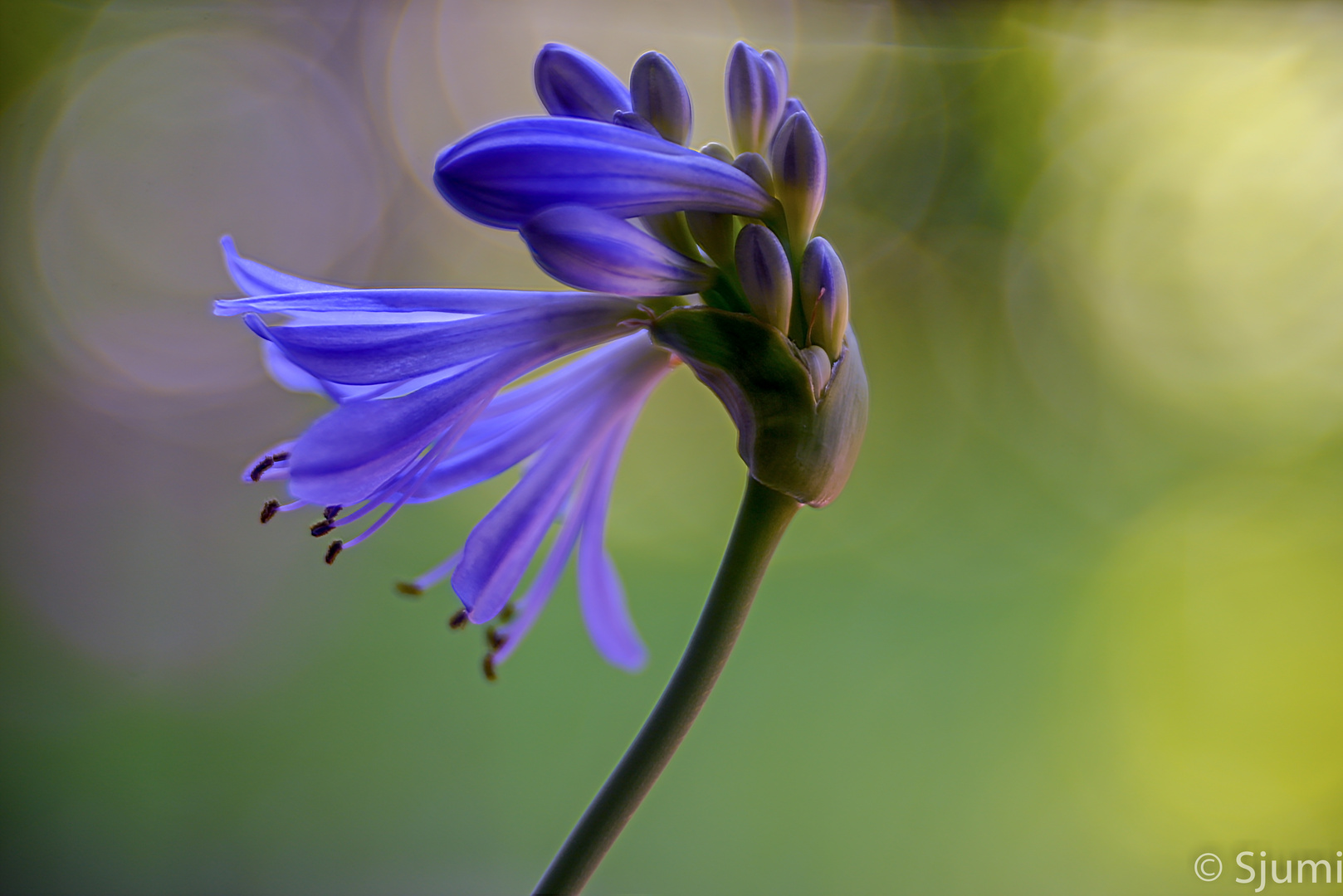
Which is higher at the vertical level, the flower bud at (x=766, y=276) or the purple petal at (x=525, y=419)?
the flower bud at (x=766, y=276)

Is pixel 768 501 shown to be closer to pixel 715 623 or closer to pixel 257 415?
pixel 715 623

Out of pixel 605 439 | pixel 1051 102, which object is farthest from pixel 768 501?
pixel 1051 102

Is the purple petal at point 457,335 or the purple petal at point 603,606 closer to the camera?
the purple petal at point 457,335

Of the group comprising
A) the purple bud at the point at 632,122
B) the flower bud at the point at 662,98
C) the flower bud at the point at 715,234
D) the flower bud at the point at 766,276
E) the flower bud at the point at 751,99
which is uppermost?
the flower bud at the point at 751,99

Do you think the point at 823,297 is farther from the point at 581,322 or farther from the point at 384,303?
the point at 384,303

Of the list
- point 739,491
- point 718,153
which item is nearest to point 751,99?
point 718,153

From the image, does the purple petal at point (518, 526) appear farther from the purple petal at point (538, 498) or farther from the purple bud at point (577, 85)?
the purple bud at point (577, 85)

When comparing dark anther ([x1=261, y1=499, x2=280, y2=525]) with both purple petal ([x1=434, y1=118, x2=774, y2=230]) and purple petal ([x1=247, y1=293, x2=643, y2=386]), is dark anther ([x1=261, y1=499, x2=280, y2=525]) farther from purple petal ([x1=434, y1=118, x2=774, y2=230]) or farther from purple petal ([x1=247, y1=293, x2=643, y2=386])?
purple petal ([x1=434, y1=118, x2=774, y2=230])

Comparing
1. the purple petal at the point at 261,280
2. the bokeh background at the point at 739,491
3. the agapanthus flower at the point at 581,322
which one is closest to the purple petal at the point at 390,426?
the agapanthus flower at the point at 581,322
